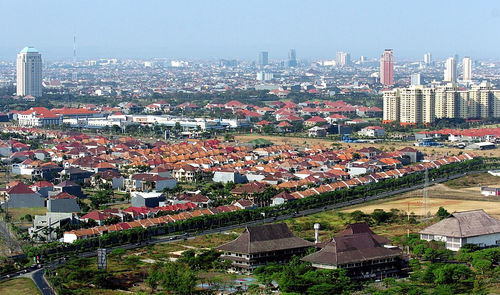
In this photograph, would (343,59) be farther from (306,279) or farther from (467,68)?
(306,279)

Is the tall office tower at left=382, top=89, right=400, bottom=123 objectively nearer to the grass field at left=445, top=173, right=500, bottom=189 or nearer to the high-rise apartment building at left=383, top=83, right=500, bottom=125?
the high-rise apartment building at left=383, top=83, right=500, bottom=125

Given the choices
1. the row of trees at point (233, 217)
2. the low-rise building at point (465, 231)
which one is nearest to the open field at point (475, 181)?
the row of trees at point (233, 217)

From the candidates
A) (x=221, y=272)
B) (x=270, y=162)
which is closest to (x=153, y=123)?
(x=270, y=162)

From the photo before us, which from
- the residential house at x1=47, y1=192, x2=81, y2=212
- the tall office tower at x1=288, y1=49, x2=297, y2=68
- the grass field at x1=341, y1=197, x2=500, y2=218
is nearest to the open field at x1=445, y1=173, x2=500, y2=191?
the grass field at x1=341, y1=197, x2=500, y2=218

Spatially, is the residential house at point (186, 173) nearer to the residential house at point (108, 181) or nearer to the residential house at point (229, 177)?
the residential house at point (229, 177)

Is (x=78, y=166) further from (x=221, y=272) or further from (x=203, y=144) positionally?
(x=221, y=272)
